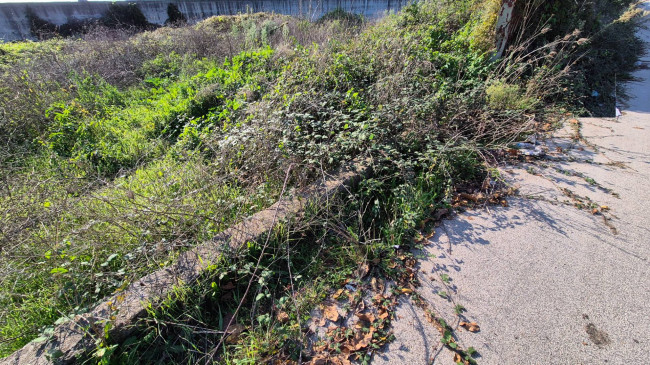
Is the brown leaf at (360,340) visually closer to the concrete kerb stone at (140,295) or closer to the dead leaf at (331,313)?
the dead leaf at (331,313)

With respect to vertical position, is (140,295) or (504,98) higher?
(504,98)

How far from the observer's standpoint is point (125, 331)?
5.69 ft

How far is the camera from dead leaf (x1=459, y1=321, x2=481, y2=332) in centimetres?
188

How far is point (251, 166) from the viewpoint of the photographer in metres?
3.17

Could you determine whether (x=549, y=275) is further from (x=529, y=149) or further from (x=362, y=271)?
(x=529, y=149)

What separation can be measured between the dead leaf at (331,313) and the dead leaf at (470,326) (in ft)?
Result: 2.84

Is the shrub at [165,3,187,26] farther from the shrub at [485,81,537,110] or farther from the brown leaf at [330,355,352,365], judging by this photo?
the brown leaf at [330,355,352,365]

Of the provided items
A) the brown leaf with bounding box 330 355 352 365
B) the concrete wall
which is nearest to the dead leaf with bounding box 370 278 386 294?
the brown leaf with bounding box 330 355 352 365

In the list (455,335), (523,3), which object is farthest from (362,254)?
(523,3)

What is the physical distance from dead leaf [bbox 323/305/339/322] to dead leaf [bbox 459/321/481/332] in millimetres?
866

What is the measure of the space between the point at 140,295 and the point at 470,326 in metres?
2.25

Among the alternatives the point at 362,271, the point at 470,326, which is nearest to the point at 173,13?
the point at 362,271

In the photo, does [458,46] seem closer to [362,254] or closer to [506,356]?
[362,254]

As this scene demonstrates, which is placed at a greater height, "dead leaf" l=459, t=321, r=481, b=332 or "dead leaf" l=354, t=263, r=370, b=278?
"dead leaf" l=354, t=263, r=370, b=278
